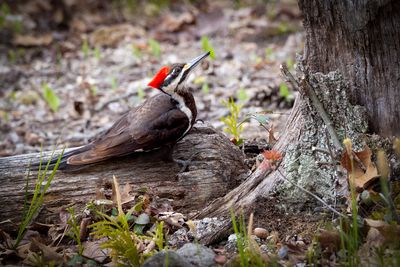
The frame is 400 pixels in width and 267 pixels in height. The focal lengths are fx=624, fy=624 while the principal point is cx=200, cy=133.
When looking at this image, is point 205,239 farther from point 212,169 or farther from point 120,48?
point 120,48

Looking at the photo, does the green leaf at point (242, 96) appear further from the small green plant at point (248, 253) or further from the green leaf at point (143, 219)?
the small green plant at point (248, 253)

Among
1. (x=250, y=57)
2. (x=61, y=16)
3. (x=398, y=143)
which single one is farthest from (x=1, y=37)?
(x=398, y=143)

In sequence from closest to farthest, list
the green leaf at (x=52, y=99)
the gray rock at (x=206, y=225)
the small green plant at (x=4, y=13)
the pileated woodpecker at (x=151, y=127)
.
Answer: the gray rock at (x=206, y=225), the pileated woodpecker at (x=151, y=127), the green leaf at (x=52, y=99), the small green plant at (x=4, y=13)

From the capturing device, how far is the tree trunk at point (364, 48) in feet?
10.9

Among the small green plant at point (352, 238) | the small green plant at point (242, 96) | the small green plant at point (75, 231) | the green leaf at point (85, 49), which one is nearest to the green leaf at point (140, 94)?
the small green plant at point (242, 96)

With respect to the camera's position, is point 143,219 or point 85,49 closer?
point 143,219

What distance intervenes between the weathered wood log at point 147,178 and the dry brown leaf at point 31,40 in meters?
4.98

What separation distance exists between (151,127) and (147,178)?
0.34m

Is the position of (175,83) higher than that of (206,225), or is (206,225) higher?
(175,83)

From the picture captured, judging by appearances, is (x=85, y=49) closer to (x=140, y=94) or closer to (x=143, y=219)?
(x=140, y=94)

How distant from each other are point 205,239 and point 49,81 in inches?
195

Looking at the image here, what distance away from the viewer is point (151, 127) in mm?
4156

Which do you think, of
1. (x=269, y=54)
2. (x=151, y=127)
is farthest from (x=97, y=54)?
(x=151, y=127)

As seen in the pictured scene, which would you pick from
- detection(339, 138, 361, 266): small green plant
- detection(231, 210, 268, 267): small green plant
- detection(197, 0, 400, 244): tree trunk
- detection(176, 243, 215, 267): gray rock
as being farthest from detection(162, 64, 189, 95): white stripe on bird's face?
detection(339, 138, 361, 266): small green plant
